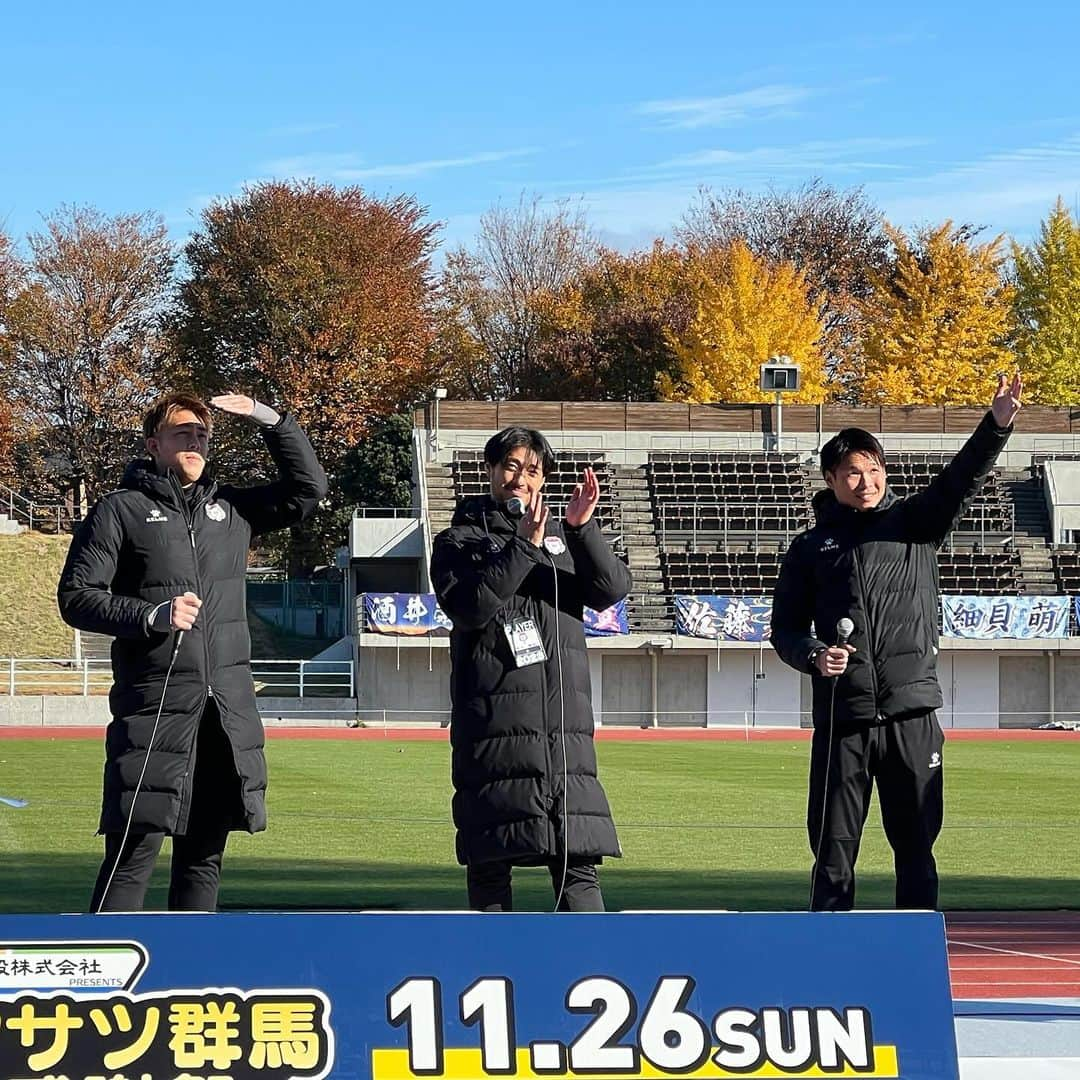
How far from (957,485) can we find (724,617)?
2922 centimetres

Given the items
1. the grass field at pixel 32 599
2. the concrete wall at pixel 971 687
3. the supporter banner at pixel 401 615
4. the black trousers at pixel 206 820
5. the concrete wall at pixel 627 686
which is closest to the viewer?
the black trousers at pixel 206 820

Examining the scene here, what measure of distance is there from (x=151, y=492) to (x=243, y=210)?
51.7 meters

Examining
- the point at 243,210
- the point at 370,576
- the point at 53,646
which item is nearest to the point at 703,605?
the point at 370,576

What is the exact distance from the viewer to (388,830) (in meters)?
14.1

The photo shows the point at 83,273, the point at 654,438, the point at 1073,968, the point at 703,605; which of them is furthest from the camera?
the point at 83,273

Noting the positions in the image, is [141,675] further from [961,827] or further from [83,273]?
[83,273]

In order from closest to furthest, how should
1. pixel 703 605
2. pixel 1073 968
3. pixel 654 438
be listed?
pixel 1073 968
pixel 703 605
pixel 654 438

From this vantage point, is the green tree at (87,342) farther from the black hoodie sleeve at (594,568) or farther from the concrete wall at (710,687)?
the black hoodie sleeve at (594,568)

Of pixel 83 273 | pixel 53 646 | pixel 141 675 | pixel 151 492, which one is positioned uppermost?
pixel 83 273

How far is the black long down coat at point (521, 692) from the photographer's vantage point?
550 centimetres

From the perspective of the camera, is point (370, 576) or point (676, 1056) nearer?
point (676, 1056)

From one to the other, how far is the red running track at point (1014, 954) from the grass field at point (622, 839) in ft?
1.99

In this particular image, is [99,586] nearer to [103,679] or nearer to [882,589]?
[882,589]

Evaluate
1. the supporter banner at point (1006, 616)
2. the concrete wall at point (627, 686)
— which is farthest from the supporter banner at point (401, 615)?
the supporter banner at point (1006, 616)
